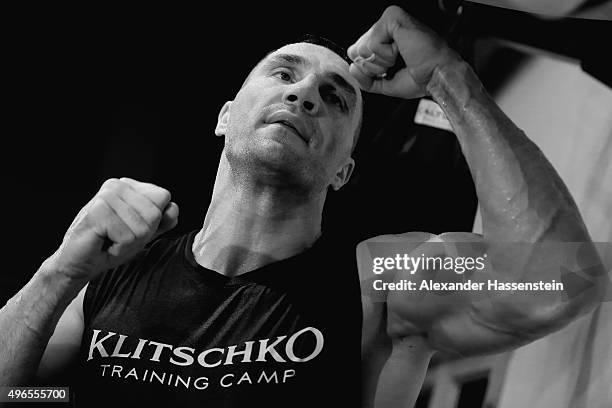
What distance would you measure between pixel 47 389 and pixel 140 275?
0.24 m

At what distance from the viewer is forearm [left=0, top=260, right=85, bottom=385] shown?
0.99 meters

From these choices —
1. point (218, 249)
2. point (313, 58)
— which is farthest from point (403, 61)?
point (218, 249)

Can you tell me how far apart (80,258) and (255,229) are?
33 cm

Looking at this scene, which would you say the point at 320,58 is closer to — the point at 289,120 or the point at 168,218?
the point at 289,120

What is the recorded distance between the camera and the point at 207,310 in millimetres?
1102

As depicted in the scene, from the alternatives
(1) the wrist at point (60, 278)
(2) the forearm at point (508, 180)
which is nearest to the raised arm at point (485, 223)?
(2) the forearm at point (508, 180)

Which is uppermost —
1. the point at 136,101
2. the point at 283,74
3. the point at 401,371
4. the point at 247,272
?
the point at 283,74

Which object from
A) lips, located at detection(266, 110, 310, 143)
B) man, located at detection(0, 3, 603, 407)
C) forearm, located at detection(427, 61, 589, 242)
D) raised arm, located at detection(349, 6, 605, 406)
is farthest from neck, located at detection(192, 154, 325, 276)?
forearm, located at detection(427, 61, 589, 242)

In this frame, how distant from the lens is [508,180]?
3.04 ft

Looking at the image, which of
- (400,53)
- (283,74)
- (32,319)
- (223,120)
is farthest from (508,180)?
(32,319)

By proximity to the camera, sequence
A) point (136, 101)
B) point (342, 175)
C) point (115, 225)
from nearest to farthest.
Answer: point (115, 225) < point (342, 175) < point (136, 101)

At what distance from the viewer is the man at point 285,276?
36.9 inches

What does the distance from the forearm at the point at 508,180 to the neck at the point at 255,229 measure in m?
0.33

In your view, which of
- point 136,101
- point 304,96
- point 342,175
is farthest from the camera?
point 136,101
